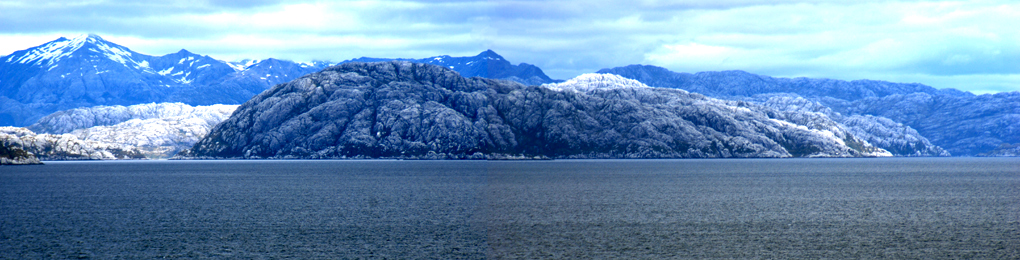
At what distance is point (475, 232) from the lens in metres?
71.2

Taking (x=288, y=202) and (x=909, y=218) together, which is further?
(x=288, y=202)

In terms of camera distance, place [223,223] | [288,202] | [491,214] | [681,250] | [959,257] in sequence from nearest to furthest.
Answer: [959,257] < [681,250] < [223,223] < [491,214] < [288,202]

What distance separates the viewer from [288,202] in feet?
350

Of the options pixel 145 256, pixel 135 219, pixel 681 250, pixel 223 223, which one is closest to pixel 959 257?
pixel 681 250

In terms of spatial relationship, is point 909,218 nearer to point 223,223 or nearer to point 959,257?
point 959,257

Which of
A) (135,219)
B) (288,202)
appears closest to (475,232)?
(135,219)

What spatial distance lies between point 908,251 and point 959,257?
3.75 meters

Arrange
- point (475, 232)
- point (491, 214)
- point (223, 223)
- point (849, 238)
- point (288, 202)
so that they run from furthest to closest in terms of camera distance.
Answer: point (288, 202) → point (491, 214) → point (223, 223) → point (475, 232) → point (849, 238)

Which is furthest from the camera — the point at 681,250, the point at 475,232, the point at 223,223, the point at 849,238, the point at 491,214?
the point at 491,214

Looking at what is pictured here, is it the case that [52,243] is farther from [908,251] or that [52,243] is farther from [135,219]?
[908,251]

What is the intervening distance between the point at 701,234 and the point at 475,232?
20817 millimetres

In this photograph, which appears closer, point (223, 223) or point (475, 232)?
point (475, 232)

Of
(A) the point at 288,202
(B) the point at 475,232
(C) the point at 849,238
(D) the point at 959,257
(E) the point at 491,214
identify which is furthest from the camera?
(A) the point at 288,202

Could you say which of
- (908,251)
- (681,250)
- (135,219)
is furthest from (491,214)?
(908,251)
